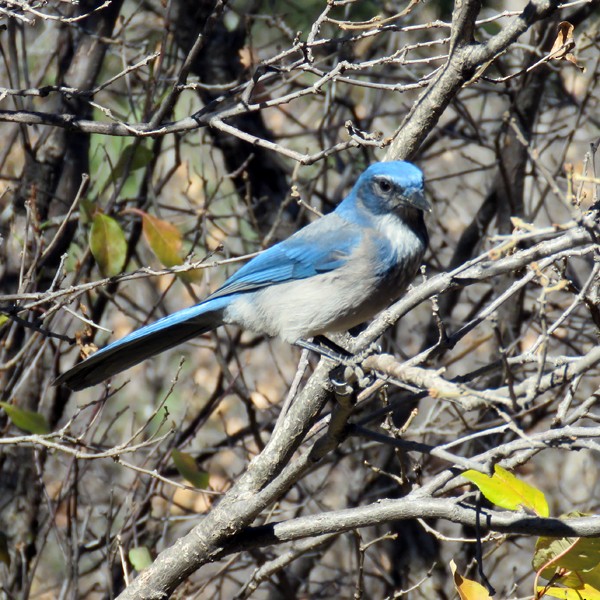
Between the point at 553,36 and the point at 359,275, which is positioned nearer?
the point at 359,275

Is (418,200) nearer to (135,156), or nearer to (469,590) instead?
(135,156)

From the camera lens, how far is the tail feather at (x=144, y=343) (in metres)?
3.89

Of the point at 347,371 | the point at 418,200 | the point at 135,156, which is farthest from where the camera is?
the point at 135,156

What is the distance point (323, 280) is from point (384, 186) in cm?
53

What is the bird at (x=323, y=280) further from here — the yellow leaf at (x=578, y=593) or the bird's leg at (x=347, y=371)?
the yellow leaf at (x=578, y=593)

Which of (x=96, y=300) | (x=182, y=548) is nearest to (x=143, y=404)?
(x=96, y=300)

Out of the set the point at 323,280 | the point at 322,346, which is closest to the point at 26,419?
the point at 322,346

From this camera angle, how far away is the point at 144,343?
13.5 feet

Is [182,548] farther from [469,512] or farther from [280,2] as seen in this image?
[280,2]

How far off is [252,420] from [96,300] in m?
1.25

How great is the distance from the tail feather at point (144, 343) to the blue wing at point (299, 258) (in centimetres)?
12

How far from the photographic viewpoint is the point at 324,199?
6152 mm

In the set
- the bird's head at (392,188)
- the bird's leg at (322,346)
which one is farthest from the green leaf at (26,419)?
the bird's head at (392,188)

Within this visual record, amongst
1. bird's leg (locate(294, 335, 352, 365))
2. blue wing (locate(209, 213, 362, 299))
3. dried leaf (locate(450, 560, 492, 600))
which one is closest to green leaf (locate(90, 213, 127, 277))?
blue wing (locate(209, 213, 362, 299))
